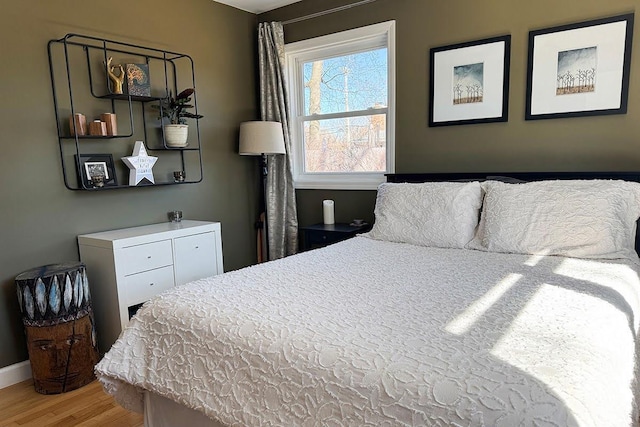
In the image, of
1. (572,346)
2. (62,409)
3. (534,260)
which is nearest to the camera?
(572,346)

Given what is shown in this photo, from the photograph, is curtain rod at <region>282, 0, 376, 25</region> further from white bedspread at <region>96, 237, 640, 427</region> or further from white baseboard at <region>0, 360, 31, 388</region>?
white baseboard at <region>0, 360, 31, 388</region>

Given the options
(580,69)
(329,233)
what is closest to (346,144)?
(329,233)

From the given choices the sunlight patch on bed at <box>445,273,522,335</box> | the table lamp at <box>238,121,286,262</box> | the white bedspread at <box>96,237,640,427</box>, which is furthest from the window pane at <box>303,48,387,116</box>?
the sunlight patch on bed at <box>445,273,522,335</box>

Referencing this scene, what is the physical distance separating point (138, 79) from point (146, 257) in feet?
3.97

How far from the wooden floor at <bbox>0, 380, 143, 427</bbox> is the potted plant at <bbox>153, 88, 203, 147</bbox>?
1.71 meters

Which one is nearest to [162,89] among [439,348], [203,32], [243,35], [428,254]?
[203,32]

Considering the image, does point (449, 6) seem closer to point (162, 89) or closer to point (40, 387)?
point (162, 89)

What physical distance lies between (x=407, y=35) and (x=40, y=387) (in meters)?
Answer: 3.27

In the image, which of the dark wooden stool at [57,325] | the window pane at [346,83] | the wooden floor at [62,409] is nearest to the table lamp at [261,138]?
the window pane at [346,83]

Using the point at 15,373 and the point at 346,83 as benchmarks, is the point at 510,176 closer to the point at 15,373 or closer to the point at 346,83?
the point at 346,83

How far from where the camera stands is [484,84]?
2.80 meters

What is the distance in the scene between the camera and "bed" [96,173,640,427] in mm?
960

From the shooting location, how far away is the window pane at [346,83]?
3.38 meters

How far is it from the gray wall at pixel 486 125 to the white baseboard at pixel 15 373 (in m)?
2.44
